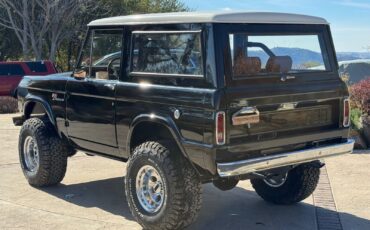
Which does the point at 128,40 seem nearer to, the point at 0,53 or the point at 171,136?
the point at 171,136

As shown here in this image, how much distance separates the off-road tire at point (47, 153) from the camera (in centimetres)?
650

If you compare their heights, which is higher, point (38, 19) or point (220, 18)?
point (220, 18)

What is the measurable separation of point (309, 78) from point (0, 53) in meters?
26.0

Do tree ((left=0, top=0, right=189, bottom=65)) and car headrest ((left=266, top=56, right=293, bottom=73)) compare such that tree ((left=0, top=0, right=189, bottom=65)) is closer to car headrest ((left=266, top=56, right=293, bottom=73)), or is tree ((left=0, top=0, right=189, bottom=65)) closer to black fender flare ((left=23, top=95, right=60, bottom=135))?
black fender flare ((left=23, top=95, right=60, bottom=135))

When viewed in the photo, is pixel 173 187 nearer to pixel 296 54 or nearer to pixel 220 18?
pixel 220 18

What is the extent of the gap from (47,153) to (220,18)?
9.66ft

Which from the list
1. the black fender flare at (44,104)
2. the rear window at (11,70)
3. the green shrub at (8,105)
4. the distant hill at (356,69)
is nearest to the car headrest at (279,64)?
the black fender flare at (44,104)

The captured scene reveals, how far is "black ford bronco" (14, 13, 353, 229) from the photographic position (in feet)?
14.9

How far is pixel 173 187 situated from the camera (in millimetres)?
4742

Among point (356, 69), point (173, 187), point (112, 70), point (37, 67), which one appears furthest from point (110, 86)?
point (37, 67)

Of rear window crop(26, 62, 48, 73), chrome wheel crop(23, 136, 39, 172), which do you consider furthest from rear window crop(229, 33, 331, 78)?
rear window crop(26, 62, 48, 73)

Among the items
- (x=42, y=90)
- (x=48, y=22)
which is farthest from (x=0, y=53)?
(x=42, y=90)

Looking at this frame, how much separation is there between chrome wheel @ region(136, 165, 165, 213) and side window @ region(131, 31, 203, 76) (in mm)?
922

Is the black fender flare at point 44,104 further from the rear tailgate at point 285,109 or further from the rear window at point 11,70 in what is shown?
the rear window at point 11,70
